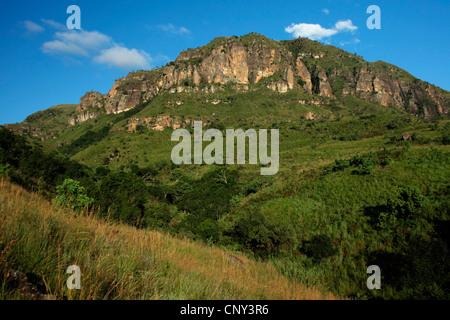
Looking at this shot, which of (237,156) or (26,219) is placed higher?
(237,156)

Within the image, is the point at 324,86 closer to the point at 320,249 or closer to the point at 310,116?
the point at 310,116

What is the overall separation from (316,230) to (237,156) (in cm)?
4313

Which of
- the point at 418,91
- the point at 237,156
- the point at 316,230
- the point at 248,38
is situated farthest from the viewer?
the point at 418,91

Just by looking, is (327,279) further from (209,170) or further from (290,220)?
(209,170)

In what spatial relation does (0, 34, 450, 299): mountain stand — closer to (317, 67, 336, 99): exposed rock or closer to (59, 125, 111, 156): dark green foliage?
(59, 125, 111, 156): dark green foliage

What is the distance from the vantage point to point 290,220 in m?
18.2

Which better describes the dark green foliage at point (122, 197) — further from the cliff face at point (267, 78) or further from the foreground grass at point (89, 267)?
the cliff face at point (267, 78)

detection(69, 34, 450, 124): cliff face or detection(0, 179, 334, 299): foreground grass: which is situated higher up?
detection(69, 34, 450, 124): cliff face

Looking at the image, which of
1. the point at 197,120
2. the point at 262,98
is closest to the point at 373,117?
the point at 262,98

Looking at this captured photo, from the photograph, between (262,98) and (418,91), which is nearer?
(262,98)

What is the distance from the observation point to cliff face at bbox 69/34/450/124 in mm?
132000

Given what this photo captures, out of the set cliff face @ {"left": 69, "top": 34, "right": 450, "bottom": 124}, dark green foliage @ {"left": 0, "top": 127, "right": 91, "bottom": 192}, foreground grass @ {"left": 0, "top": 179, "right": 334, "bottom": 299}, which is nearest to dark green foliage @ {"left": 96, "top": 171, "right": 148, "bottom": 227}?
dark green foliage @ {"left": 0, "top": 127, "right": 91, "bottom": 192}
